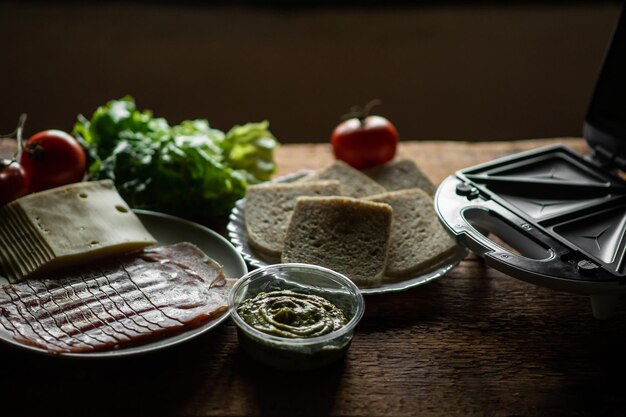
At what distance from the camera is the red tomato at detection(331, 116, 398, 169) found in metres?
2.91

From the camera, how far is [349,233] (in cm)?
228

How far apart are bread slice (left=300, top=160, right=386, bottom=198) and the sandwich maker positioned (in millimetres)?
434

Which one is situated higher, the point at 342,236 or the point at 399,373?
the point at 342,236

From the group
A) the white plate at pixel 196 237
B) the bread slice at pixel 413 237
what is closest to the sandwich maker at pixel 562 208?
the bread slice at pixel 413 237

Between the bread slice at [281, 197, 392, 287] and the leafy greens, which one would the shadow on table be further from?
the leafy greens

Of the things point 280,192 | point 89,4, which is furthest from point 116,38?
point 280,192

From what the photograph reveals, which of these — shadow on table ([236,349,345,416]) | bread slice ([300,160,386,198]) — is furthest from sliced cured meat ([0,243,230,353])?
bread slice ([300,160,386,198])

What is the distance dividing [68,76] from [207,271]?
11.8 feet

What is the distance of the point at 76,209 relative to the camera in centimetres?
227

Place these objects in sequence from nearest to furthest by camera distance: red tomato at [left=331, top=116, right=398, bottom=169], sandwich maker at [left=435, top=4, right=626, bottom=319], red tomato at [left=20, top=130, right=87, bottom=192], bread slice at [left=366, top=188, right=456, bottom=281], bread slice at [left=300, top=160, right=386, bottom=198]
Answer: sandwich maker at [left=435, top=4, right=626, bottom=319], bread slice at [left=366, top=188, right=456, bottom=281], red tomato at [left=20, top=130, right=87, bottom=192], bread slice at [left=300, top=160, right=386, bottom=198], red tomato at [left=331, top=116, right=398, bottom=169]

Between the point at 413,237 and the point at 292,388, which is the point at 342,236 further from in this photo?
the point at 292,388

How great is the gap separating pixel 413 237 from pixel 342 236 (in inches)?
9.9

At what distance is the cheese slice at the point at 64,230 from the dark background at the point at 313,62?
3036 millimetres

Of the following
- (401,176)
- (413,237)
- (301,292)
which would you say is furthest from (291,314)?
(401,176)
